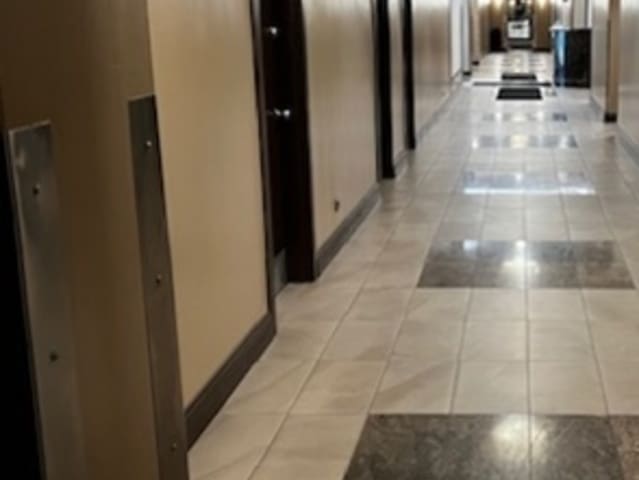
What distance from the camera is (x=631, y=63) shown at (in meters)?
10.2

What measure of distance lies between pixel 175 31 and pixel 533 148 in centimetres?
804

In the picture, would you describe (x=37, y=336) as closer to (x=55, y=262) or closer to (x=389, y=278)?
(x=55, y=262)

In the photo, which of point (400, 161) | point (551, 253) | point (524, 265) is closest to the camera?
point (524, 265)

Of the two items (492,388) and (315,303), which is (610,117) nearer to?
(315,303)

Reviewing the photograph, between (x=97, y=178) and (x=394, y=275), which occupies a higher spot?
(x=97, y=178)

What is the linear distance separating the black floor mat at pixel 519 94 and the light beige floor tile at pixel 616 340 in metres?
12.3

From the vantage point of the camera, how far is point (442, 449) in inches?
136

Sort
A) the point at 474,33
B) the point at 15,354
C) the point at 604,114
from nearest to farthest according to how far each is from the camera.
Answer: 1. the point at 15,354
2. the point at 604,114
3. the point at 474,33

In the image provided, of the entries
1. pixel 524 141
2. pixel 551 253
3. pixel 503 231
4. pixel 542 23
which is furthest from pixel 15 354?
pixel 542 23

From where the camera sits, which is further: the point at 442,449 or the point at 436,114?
the point at 436,114

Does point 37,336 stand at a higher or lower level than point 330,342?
higher

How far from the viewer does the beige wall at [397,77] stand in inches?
368

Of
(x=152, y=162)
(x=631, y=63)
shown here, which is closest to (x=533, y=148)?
(x=631, y=63)

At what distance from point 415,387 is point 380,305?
1.25 metres
